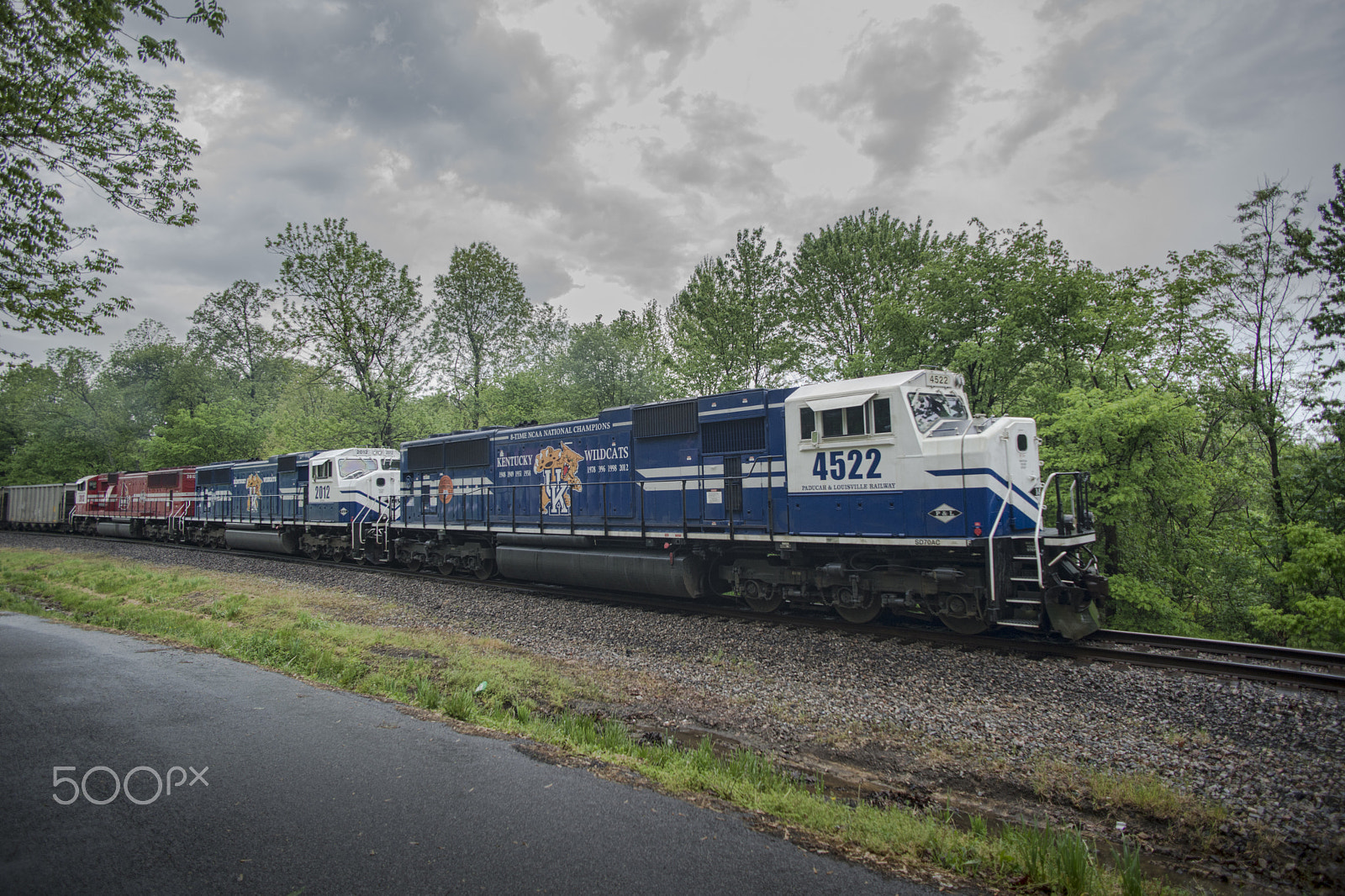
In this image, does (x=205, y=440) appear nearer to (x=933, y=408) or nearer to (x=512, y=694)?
(x=512, y=694)

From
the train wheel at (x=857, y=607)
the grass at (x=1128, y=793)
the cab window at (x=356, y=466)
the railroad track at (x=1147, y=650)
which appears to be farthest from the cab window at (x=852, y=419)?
the cab window at (x=356, y=466)

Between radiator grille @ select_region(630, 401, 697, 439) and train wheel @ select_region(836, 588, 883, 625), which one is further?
radiator grille @ select_region(630, 401, 697, 439)

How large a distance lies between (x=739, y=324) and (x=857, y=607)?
739 inches

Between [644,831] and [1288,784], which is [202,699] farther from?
[1288,784]

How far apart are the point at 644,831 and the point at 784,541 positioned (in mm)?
6828

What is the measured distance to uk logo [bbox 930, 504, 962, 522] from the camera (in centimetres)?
870

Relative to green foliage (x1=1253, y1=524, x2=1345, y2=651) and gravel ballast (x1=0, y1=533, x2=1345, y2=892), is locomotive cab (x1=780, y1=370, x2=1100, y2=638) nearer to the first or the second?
gravel ballast (x1=0, y1=533, x2=1345, y2=892)

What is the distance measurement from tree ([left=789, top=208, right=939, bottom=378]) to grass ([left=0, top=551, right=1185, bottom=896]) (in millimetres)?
18527

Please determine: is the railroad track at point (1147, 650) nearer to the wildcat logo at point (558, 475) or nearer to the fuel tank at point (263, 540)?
the wildcat logo at point (558, 475)

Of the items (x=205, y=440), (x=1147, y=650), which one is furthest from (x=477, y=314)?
(x=1147, y=650)

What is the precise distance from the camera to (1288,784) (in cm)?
477

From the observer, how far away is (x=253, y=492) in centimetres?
2428

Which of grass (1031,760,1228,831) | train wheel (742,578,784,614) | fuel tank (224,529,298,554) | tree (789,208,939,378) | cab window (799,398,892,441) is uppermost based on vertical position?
tree (789,208,939,378)

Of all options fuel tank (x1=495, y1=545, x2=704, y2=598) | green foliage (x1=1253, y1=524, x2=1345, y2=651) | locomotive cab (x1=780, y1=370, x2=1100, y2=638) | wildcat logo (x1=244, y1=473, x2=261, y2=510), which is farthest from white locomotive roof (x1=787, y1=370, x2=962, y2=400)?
wildcat logo (x1=244, y1=473, x2=261, y2=510)
